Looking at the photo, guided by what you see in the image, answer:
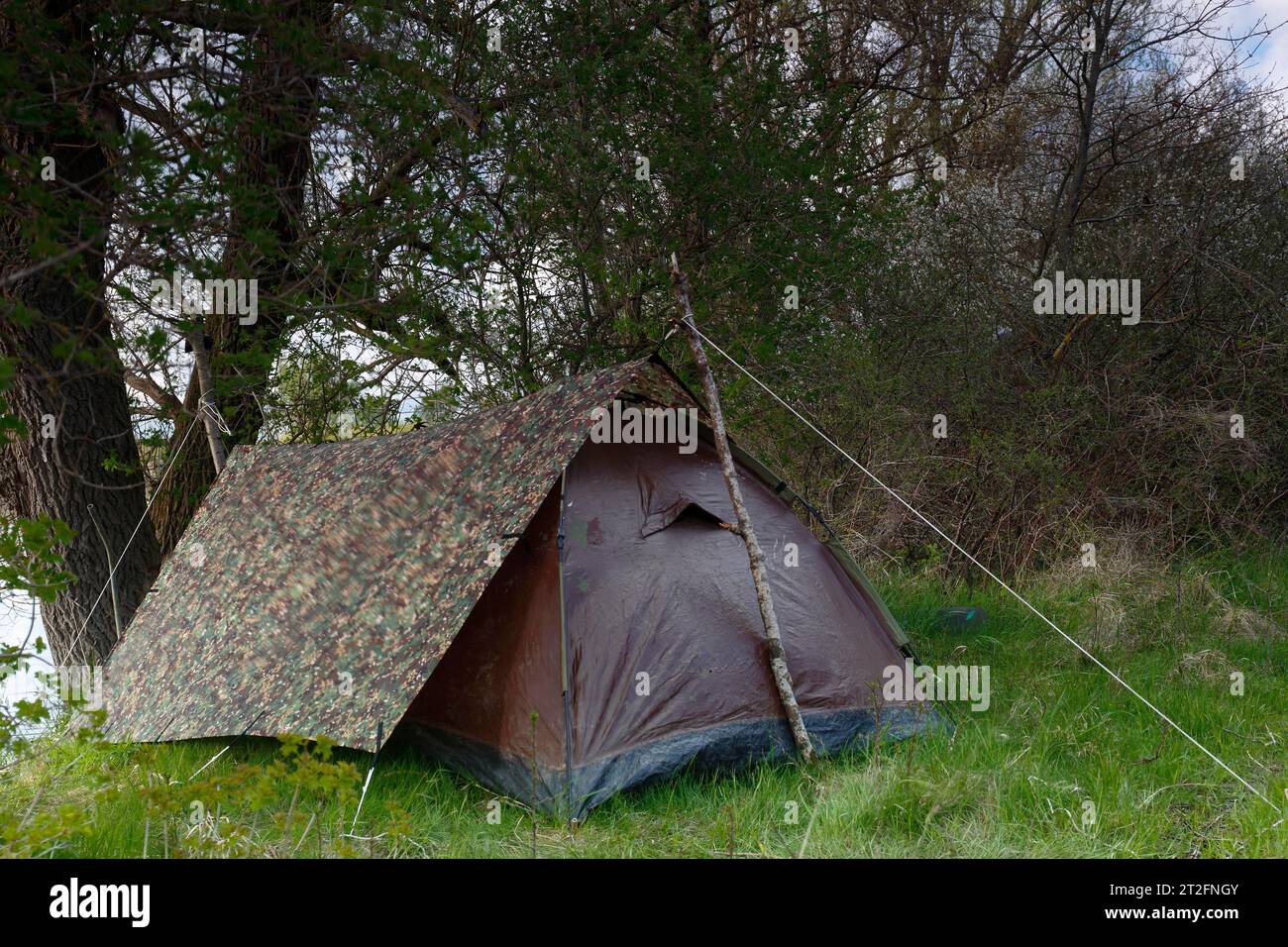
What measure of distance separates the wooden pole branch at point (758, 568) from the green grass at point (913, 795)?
0.69 ft

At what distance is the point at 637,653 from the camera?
4.66m

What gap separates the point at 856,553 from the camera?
27.9 ft

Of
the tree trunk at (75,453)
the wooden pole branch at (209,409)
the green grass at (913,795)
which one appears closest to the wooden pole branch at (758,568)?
the green grass at (913,795)

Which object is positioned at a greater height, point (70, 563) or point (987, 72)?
point (987, 72)

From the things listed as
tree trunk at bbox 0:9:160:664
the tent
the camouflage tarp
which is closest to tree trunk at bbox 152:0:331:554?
tree trunk at bbox 0:9:160:664

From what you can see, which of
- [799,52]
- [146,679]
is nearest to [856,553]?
[799,52]

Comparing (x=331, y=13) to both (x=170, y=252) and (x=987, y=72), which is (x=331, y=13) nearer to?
(x=170, y=252)

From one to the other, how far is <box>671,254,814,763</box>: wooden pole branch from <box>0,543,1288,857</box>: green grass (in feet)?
0.69

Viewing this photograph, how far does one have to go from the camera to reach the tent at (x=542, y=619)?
450cm

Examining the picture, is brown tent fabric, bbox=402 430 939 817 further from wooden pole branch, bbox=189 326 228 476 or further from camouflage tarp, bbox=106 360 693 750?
wooden pole branch, bbox=189 326 228 476

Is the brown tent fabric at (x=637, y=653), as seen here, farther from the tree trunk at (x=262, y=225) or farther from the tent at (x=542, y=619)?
the tree trunk at (x=262, y=225)

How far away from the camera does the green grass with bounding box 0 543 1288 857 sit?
12.7ft

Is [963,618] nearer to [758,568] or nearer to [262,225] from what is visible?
[758,568]

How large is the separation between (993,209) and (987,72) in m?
2.51
